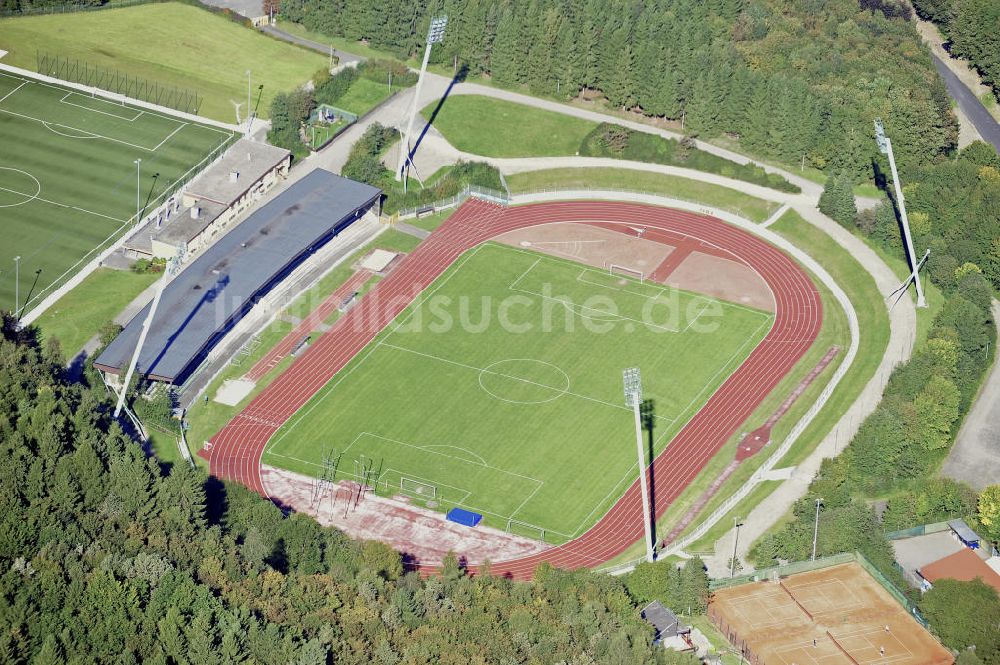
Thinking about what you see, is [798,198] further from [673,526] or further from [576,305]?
[673,526]

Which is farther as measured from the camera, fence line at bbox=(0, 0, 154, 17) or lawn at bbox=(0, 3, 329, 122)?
fence line at bbox=(0, 0, 154, 17)

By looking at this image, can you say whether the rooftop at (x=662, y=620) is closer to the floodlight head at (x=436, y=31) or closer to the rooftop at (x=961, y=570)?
the rooftop at (x=961, y=570)

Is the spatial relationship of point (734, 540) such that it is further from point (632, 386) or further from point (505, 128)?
point (505, 128)

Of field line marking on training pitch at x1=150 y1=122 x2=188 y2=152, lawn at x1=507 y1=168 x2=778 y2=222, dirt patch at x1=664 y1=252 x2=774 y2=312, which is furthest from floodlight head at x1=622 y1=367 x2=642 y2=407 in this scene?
field line marking on training pitch at x1=150 y1=122 x2=188 y2=152

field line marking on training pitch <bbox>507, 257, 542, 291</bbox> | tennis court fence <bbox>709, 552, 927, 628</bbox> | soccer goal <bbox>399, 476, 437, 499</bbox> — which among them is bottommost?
soccer goal <bbox>399, 476, 437, 499</bbox>

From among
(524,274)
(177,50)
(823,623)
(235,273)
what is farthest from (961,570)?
(177,50)

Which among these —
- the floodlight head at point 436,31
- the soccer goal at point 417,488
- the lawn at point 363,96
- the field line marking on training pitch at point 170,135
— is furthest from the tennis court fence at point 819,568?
the field line marking on training pitch at point 170,135

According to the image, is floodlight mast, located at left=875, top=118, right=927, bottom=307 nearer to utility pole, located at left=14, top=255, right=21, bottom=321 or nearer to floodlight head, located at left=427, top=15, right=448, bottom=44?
floodlight head, located at left=427, top=15, right=448, bottom=44
